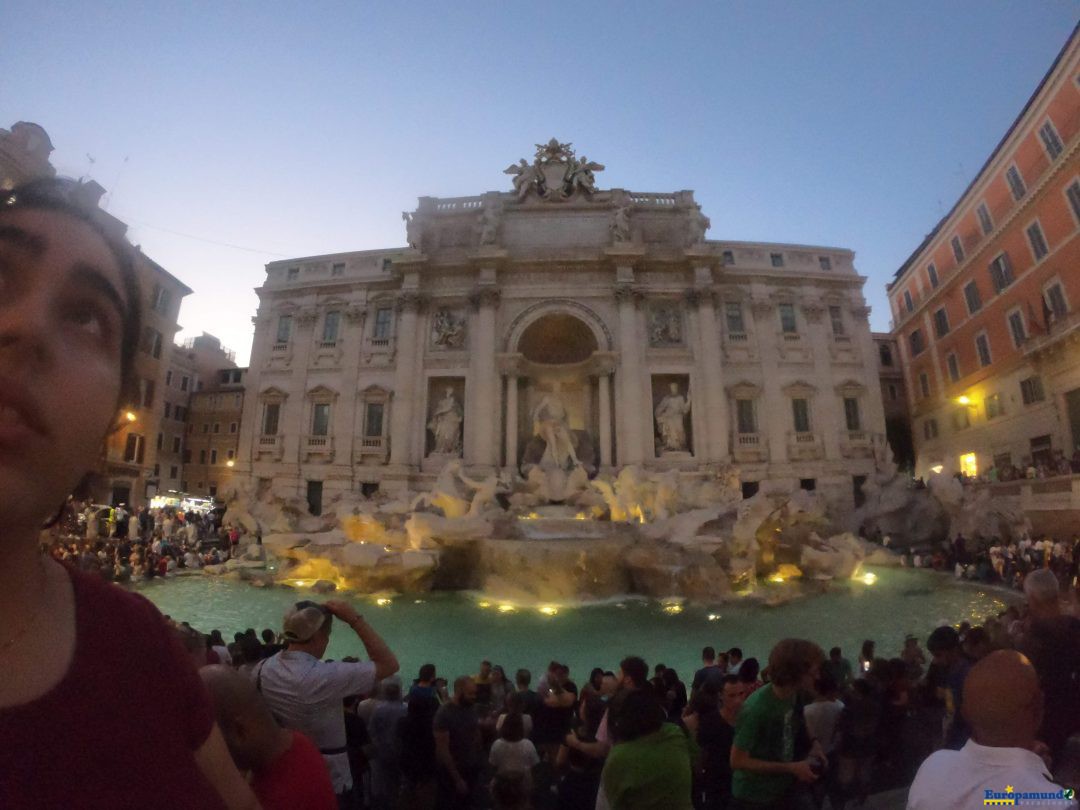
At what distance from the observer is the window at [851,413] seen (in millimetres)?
24047

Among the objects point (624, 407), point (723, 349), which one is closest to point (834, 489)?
point (723, 349)

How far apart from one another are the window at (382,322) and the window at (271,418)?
5.38m

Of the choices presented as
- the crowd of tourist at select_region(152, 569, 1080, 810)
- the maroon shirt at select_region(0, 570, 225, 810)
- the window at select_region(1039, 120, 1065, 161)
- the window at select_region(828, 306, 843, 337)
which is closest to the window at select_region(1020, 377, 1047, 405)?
the window at select_region(828, 306, 843, 337)

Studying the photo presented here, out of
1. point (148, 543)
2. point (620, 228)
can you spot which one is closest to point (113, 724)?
point (148, 543)

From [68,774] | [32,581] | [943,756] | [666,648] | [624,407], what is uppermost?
[624,407]

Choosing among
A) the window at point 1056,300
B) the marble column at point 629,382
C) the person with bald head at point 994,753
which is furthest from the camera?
the marble column at point 629,382

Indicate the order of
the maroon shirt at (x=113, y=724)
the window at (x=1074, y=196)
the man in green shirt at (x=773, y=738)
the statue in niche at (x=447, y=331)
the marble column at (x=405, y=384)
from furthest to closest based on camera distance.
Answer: the statue in niche at (x=447, y=331) < the marble column at (x=405, y=384) < the window at (x=1074, y=196) < the man in green shirt at (x=773, y=738) < the maroon shirt at (x=113, y=724)

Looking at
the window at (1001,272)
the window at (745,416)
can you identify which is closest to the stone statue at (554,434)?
the window at (745,416)

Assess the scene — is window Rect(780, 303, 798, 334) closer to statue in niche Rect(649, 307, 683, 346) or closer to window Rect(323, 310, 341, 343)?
statue in niche Rect(649, 307, 683, 346)

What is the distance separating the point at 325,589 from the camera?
12.6m

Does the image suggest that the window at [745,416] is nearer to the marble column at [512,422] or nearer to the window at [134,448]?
the marble column at [512,422]

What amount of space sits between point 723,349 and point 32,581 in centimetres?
2496

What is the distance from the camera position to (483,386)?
2184cm

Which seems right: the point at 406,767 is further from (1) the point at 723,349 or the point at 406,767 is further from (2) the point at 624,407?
(1) the point at 723,349
